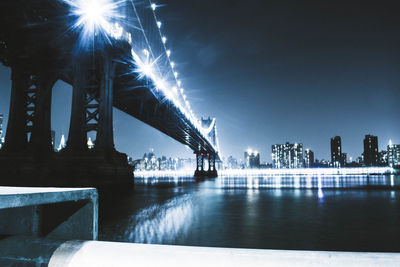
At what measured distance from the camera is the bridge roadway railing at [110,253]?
3.77 feet

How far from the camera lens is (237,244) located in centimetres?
702

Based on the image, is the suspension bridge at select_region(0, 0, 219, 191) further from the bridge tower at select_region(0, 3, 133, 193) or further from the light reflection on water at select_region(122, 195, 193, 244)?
the light reflection on water at select_region(122, 195, 193, 244)

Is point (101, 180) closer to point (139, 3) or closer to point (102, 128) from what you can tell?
point (102, 128)

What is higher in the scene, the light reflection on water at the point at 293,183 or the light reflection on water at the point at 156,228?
the light reflection on water at the point at 156,228

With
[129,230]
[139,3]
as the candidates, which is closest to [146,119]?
[139,3]

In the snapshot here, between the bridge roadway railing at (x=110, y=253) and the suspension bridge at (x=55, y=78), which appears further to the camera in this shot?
the suspension bridge at (x=55, y=78)

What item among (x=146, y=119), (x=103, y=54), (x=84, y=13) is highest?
(x=84, y=13)

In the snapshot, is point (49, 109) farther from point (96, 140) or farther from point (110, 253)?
point (110, 253)

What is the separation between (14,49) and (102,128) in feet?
29.9

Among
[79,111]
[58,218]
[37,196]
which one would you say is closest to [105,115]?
[79,111]

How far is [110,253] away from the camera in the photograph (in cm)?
133

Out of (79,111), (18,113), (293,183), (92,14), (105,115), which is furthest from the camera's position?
(293,183)

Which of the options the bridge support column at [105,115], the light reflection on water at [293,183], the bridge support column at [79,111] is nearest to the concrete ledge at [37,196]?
the bridge support column at [79,111]

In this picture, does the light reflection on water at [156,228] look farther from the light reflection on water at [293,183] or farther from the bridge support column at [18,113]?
the light reflection on water at [293,183]
